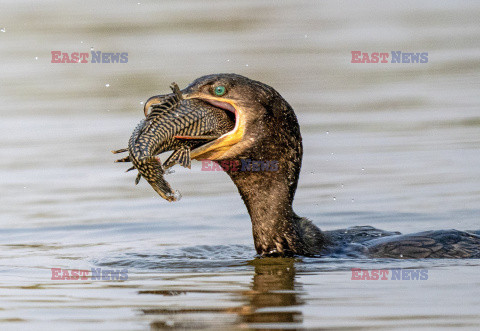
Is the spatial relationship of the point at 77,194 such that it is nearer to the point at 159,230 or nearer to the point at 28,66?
the point at 159,230

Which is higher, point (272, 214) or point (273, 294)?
point (272, 214)

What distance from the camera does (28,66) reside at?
1803cm

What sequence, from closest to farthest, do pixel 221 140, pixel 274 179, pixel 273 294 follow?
pixel 273 294
pixel 221 140
pixel 274 179

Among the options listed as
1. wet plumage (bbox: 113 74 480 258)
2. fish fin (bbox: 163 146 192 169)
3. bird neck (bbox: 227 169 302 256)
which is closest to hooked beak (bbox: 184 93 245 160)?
wet plumage (bbox: 113 74 480 258)

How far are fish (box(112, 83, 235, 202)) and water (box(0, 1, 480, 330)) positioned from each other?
0.78 metres

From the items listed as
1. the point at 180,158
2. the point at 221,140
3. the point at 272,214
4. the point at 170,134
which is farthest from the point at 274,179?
the point at 170,134

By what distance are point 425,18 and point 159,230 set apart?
10455 mm

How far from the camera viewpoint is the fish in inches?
310

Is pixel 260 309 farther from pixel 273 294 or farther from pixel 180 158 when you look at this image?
pixel 180 158

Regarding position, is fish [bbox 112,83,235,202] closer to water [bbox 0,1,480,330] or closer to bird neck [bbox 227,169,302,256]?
bird neck [bbox 227,169,302,256]

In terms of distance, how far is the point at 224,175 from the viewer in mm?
12633

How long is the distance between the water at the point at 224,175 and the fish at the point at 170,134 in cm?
78

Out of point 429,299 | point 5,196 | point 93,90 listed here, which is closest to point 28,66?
point 93,90

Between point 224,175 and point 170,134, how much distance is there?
4583 mm
